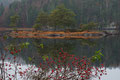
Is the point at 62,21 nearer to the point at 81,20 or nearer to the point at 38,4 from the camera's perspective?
the point at 81,20

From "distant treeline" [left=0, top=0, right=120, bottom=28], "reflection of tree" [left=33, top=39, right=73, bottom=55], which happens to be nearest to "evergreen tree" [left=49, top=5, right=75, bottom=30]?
"distant treeline" [left=0, top=0, right=120, bottom=28]

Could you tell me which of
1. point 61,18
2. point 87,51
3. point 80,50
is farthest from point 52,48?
point 61,18

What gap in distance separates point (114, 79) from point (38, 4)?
153630 millimetres

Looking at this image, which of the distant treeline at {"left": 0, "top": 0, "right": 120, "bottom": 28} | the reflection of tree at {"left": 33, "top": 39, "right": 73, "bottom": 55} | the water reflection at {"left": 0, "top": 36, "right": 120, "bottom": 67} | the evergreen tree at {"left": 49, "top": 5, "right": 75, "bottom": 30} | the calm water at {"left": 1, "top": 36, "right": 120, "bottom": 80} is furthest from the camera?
the distant treeline at {"left": 0, "top": 0, "right": 120, "bottom": 28}

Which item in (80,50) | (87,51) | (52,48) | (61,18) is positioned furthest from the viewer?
(61,18)

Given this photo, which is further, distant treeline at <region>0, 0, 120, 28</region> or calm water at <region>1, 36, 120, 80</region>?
distant treeline at <region>0, 0, 120, 28</region>

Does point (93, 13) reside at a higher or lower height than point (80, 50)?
higher

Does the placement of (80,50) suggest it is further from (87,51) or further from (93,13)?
(93,13)

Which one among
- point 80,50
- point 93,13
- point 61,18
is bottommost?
point 80,50

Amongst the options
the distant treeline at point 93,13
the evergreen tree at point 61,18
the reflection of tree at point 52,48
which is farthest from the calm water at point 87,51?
the distant treeline at point 93,13

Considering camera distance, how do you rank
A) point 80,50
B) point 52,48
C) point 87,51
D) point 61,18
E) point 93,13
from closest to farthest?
point 87,51, point 80,50, point 52,48, point 61,18, point 93,13

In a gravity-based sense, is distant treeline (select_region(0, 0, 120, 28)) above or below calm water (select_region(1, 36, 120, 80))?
above

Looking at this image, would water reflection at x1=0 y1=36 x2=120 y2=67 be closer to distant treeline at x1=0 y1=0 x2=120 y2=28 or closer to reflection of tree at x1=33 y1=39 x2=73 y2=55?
reflection of tree at x1=33 y1=39 x2=73 y2=55

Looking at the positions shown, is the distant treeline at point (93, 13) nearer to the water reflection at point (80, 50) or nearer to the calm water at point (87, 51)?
the water reflection at point (80, 50)
